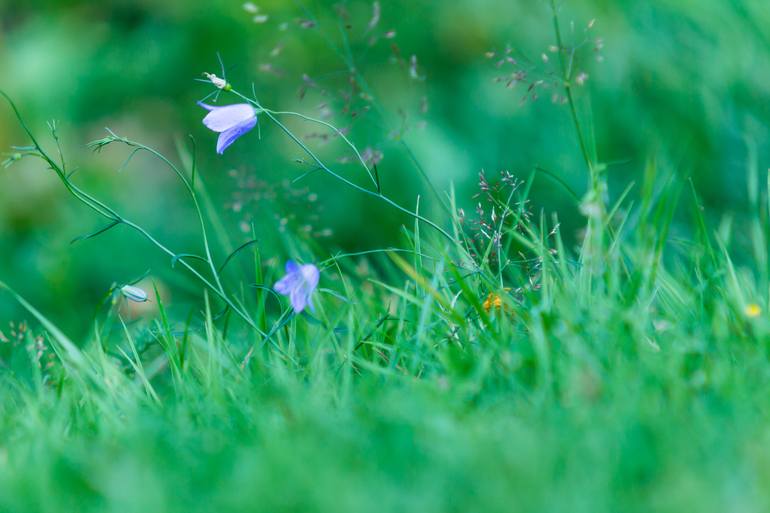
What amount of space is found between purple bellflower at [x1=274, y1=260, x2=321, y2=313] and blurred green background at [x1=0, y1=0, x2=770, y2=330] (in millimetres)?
1670

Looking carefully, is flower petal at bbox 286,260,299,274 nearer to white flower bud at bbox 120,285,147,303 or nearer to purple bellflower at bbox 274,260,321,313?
purple bellflower at bbox 274,260,321,313

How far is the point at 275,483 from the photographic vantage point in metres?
1.09

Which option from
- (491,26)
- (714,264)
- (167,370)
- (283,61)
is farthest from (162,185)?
(714,264)

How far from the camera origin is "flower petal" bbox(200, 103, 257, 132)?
1.77 m

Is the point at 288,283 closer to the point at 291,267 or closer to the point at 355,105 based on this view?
the point at 291,267

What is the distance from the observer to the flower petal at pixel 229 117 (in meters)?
1.77

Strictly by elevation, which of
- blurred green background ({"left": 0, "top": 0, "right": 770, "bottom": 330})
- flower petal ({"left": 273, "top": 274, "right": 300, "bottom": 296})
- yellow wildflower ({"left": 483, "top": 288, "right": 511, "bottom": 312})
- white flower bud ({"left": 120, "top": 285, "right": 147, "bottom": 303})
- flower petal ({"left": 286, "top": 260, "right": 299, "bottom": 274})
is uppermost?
yellow wildflower ({"left": 483, "top": 288, "right": 511, "bottom": 312})

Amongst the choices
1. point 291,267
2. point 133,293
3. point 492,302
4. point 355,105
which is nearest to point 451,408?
point 492,302

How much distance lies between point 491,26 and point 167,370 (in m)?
2.58

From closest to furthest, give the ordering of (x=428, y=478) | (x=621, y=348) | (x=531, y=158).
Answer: (x=428, y=478)
(x=621, y=348)
(x=531, y=158)

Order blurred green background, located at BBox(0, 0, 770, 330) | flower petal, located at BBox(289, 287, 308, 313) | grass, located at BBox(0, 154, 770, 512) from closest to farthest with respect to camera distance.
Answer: grass, located at BBox(0, 154, 770, 512)
flower petal, located at BBox(289, 287, 308, 313)
blurred green background, located at BBox(0, 0, 770, 330)

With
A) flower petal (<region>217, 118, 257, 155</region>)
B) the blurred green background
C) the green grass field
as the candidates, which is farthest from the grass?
the blurred green background

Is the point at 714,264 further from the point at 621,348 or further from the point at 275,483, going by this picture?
the point at 275,483

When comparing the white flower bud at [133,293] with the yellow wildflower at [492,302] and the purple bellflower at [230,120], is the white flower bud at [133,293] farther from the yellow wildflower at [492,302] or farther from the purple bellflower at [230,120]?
the yellow wildflower at [492,302]
